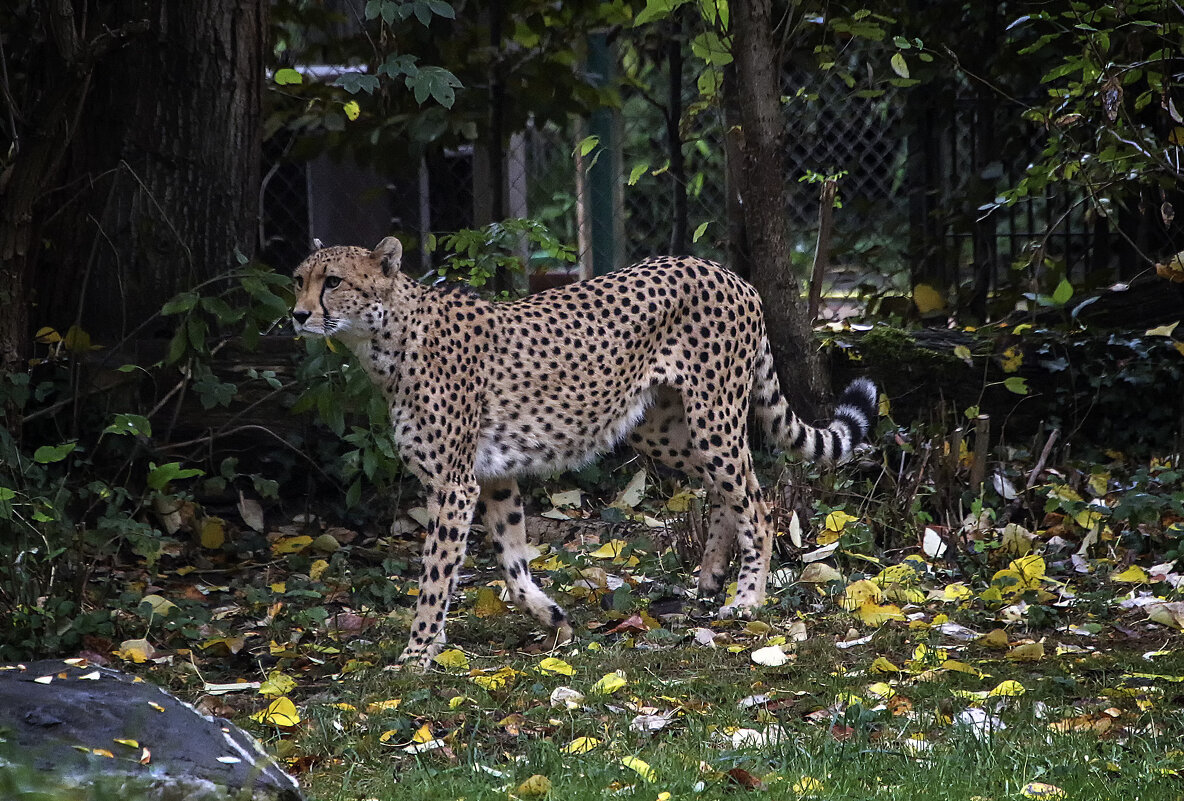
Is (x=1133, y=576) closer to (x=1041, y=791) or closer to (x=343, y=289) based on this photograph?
(x=1041, y=791)

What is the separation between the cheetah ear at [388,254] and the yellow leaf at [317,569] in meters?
1.47

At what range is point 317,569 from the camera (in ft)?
18.4

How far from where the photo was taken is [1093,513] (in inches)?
223

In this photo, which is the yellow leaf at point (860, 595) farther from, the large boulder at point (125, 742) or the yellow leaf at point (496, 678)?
the large boulder at point (125, 742)

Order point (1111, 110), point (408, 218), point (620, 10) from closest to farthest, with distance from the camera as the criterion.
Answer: point (1111, 110)
point (620, 10)
point (408, 218)

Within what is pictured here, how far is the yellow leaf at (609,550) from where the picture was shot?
19.1ft

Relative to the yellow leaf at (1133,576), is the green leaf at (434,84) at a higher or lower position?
higher

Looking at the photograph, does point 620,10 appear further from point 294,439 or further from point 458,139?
point 294,439

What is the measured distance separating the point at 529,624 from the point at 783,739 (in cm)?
159

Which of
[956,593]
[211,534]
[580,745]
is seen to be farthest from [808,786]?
[211,534]

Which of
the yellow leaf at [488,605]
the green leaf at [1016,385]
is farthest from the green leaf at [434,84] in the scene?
the green leaf at [1016,385]

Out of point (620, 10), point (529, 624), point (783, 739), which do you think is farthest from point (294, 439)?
point (783, 739)

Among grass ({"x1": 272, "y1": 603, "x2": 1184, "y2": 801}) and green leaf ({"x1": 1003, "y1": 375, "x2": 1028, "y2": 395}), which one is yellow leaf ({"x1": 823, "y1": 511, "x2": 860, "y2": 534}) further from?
green leaf ({"x1": 1003, "y1": 375, "x2": 1028, "y2": 395})

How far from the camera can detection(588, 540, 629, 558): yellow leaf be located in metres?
5.81
